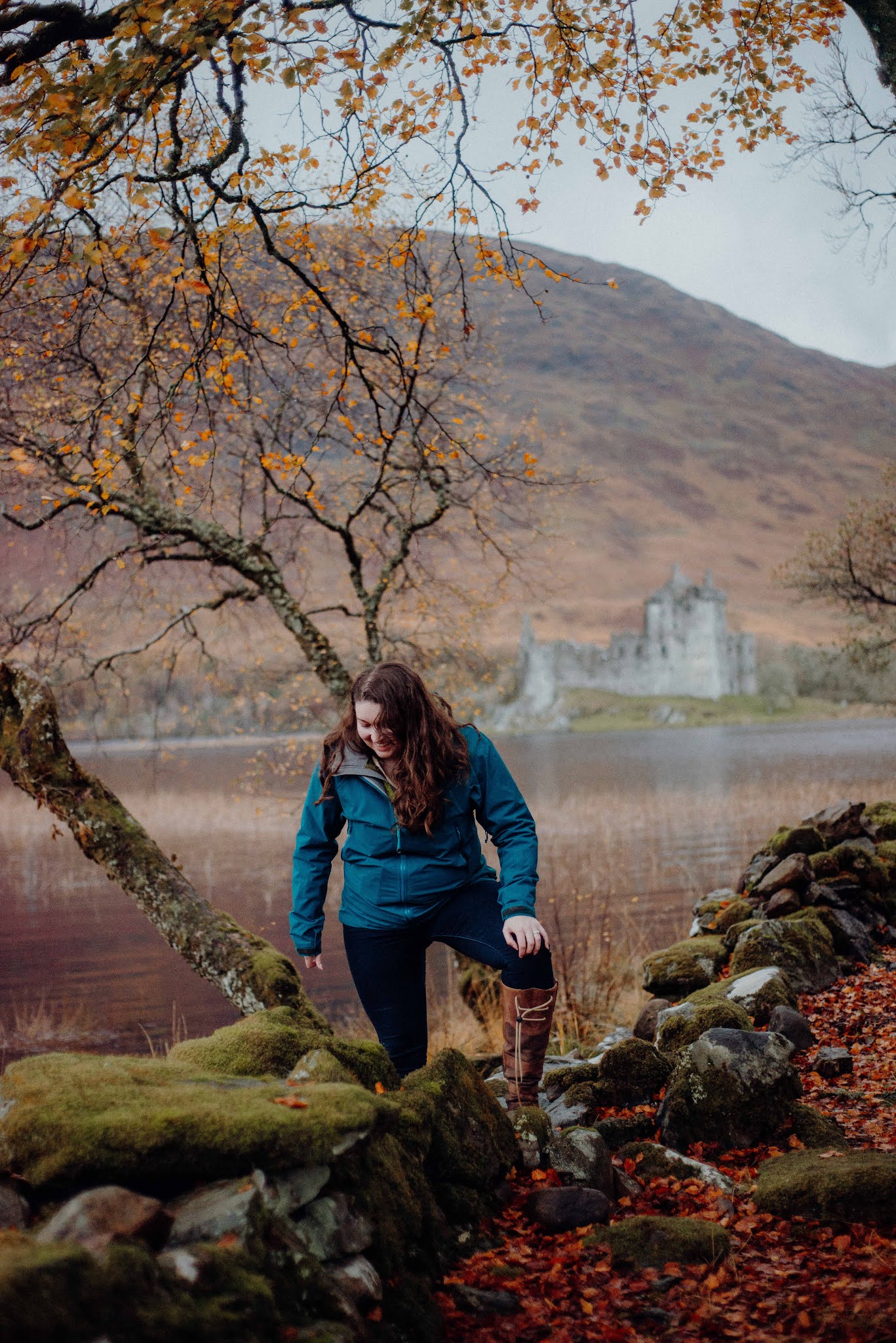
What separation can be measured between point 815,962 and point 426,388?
7165 millimetres

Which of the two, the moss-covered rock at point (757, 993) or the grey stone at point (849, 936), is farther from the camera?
the grey stone at point (849, 936)

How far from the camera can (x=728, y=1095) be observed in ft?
14.4

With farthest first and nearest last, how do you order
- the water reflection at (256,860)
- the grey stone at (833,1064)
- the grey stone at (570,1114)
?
the water reflection at (256,860), the grey stone at (833,1064), the grey stone at (570,1114)

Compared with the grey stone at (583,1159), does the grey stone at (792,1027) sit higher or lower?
lower

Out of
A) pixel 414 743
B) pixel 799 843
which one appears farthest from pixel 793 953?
pixel 414 743

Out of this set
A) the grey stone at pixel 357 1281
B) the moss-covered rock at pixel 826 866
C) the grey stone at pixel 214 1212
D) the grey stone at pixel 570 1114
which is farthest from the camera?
the moss-covered rock at pixel 826 866

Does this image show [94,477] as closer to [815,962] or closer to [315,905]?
[315,905]

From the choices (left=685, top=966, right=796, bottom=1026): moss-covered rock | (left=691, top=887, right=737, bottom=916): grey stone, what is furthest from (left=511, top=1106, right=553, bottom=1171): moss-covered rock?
(left=691, top=887, right=737, bottom=916): grey stone

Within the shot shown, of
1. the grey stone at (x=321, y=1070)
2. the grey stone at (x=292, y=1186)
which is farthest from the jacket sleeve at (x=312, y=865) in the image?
the grey stone at (x=292, y=1186)

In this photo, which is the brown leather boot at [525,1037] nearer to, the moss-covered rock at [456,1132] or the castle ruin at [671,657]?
the moss-covered rock at [456,1132]

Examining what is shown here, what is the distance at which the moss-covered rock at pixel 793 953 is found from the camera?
6.97m

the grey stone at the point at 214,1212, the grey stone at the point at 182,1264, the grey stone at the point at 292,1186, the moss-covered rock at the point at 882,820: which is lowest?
the moss-covered rock at the point at 882,820

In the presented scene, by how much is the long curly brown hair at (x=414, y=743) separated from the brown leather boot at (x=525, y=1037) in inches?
30.9

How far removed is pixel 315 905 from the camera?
430cm
